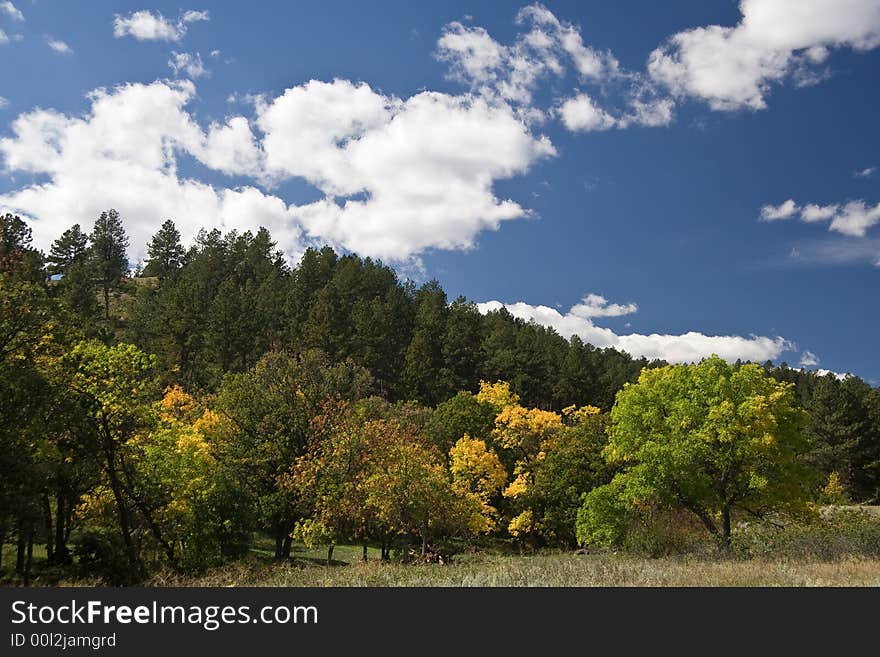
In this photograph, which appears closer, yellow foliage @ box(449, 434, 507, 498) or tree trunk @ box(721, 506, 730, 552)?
tree trunk @ box(721, 506, 730, 552)

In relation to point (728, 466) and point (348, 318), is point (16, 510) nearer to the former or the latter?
point (728, 466)

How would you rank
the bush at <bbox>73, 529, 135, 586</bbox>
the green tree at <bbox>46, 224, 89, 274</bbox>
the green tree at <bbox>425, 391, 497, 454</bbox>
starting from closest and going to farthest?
the bush at <bbox>73, 529, 135, 586</bbox>, the green tree at <bbox>425, 391, 497, 454</bbox>, the green tree at <bbox>46, 224, 89, 274</bbox>

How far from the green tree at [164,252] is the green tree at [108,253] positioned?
622cm

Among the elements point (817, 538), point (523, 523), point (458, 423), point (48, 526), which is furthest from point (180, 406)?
point (817, 538)

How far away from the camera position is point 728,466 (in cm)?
Answer: 3131

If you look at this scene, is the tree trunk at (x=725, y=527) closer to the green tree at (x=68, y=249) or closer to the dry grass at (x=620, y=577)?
the dry grass at (x=620, y=577)

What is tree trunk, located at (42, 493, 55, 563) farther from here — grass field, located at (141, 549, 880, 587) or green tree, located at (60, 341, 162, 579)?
grass field, located at (141, 549, 880, 587)

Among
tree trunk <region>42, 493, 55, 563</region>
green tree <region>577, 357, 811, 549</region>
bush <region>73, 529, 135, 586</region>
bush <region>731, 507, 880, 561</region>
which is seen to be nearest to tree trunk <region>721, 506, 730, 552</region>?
green tree <region>577, 357, 811, 549</region>

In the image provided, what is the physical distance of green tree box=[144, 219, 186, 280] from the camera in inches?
5197

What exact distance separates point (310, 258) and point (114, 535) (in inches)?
3145

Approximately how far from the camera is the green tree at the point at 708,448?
99.7ft

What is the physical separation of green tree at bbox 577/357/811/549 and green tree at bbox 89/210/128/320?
371ft

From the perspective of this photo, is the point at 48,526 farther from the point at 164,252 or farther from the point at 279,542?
the point at 164,252

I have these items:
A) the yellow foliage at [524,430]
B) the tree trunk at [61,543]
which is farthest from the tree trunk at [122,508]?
the yellow foliage at [524,430]
